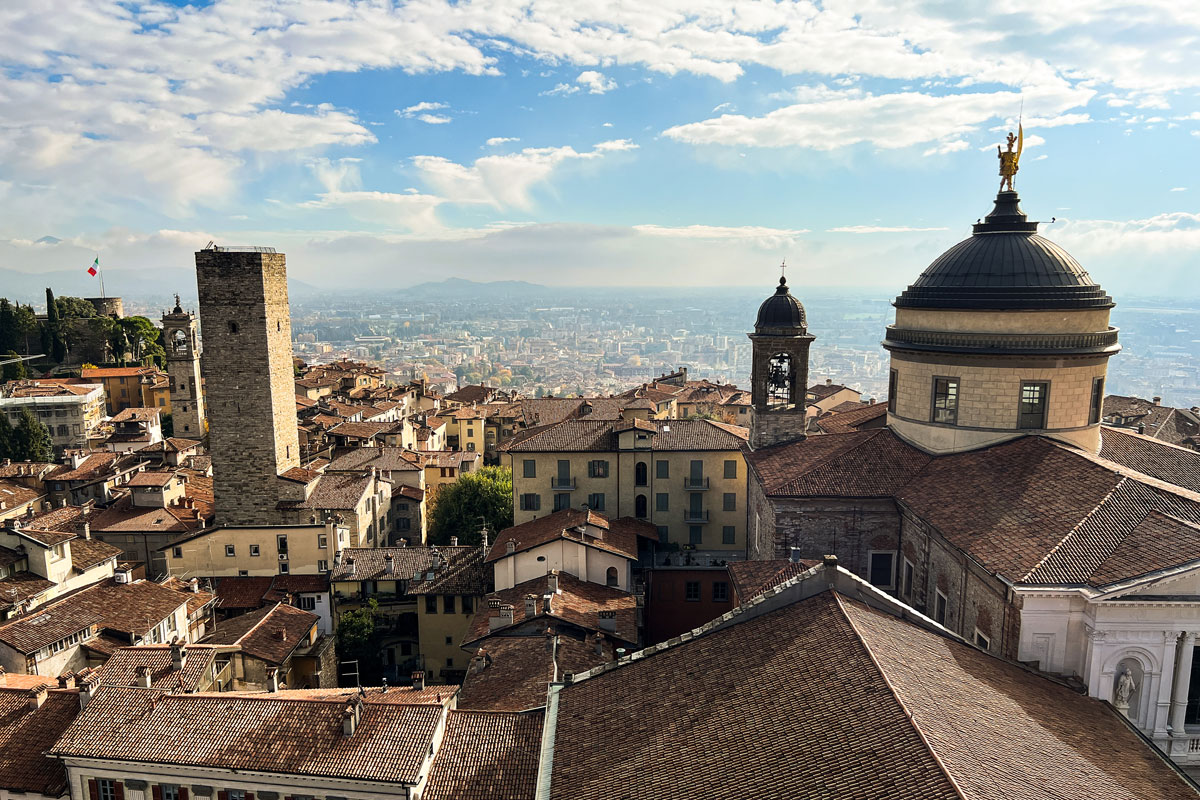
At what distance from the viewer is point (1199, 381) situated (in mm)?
130000

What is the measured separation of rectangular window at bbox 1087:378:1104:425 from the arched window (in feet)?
34.2

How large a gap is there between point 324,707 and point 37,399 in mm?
67206

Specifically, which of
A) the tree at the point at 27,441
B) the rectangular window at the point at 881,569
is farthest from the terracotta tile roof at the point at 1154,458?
the tree at the point at 27,441

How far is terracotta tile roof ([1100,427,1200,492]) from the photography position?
79.5ft

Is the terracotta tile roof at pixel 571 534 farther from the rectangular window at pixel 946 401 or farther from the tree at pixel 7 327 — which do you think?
the tree at pixel 7 327

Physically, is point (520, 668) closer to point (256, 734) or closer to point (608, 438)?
point (256, 734)

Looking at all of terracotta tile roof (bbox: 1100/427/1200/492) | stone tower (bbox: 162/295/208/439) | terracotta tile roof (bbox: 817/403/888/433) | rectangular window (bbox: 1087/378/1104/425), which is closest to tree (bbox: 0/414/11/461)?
stone tower (bbox: 162/295/208/439)

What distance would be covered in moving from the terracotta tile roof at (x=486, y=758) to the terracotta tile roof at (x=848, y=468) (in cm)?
1070

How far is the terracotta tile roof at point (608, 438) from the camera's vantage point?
4009cm

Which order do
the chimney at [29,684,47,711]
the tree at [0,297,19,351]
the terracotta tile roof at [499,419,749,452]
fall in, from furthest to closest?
the tree at [0,297,19,351]
the terracotta tile roof at [499,419,749,452]
the chimney at [29,684,47,711]

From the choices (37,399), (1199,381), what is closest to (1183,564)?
(37,399)

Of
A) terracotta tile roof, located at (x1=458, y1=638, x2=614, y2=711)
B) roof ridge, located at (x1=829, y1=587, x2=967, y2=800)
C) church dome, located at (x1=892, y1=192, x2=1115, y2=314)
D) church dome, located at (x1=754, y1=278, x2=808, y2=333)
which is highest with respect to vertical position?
church dome, located at (x1=892, y1=192, x2=1115, y2=314)

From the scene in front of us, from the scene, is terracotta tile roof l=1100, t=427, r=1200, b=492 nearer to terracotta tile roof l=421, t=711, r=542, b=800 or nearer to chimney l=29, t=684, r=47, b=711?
terracotta tile roof l=421, t=711, r=542, b=800

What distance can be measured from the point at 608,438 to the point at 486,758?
24124mm
